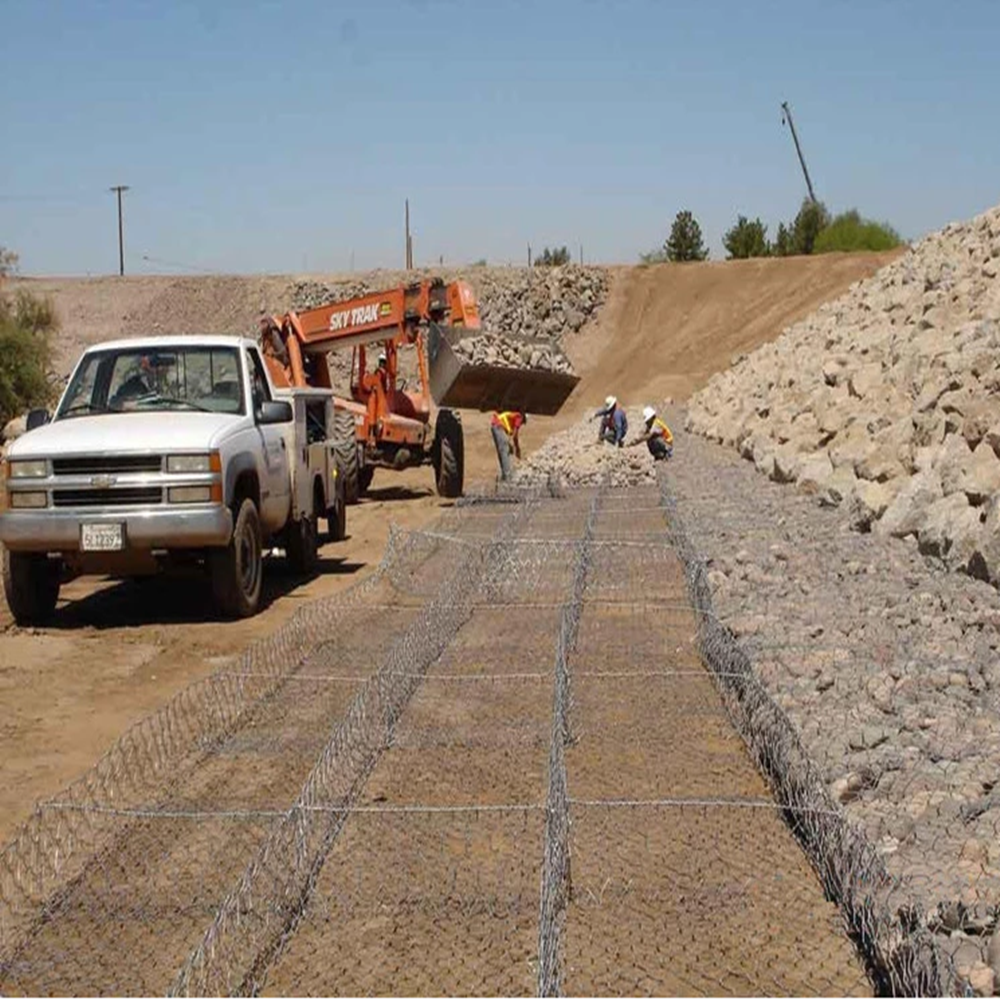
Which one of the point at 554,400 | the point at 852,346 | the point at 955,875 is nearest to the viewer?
the point at 955,875

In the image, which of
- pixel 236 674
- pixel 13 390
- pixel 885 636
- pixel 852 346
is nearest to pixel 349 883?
pixel 236 674

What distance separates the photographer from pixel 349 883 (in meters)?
5.14

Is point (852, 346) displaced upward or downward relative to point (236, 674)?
upward

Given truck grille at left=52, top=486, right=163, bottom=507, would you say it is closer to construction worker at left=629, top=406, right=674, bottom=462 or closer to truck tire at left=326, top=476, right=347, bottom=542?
truck tire at left=326, top=476, right=347, bottom=542

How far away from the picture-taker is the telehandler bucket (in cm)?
1934

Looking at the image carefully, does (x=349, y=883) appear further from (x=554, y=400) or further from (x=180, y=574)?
(x=554, y=400)

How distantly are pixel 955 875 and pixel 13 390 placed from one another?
3431 cm

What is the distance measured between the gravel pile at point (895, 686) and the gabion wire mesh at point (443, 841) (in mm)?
207

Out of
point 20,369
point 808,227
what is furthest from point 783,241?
point 20,369

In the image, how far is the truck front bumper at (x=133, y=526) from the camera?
10328mm

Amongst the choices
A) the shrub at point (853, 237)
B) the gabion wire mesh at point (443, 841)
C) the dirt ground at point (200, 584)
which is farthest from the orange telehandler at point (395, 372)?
the shrub at point (853, 237)

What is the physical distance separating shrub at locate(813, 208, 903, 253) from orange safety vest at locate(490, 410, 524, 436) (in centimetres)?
4320

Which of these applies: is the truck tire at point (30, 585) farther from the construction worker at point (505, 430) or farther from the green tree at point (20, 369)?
the green tree at point (20, 369)

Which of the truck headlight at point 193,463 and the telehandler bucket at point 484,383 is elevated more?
the telehandler bucket at point 484,383
